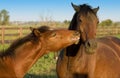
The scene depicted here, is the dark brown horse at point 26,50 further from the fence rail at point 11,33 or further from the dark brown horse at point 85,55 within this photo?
the fence rail at point 11,33

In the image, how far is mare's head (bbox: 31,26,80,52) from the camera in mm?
4660

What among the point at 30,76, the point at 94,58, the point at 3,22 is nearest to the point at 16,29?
the point at 30,76

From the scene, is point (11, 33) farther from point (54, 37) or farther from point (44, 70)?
point (54, 37)

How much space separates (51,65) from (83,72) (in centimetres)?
563

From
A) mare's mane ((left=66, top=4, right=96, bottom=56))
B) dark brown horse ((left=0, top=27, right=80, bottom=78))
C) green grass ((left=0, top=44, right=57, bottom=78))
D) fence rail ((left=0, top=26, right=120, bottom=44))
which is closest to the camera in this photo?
dark brown horse ((left=0, top=27, right=80, bottom=78))

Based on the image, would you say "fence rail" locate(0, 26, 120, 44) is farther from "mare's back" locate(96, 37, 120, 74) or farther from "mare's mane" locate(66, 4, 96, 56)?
"mare's mane" locate(66, 4, 96, 56)

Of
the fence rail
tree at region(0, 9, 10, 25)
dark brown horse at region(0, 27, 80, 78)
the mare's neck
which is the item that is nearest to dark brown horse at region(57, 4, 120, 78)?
dark brown horse at region(0, 27, 80, 78)

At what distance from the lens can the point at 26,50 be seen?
4629mm

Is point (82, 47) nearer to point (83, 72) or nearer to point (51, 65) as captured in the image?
point (83, 72)

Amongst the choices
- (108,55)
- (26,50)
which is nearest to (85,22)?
(26,50)

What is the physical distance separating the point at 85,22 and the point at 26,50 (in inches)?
55.1

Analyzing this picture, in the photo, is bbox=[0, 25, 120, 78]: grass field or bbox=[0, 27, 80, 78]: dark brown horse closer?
bbox=[0, 27, 80, 78]: dark brown horse

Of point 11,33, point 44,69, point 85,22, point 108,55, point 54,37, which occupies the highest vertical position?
point 85,22

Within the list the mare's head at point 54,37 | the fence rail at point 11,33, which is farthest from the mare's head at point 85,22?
the fence rail at point 11,33
